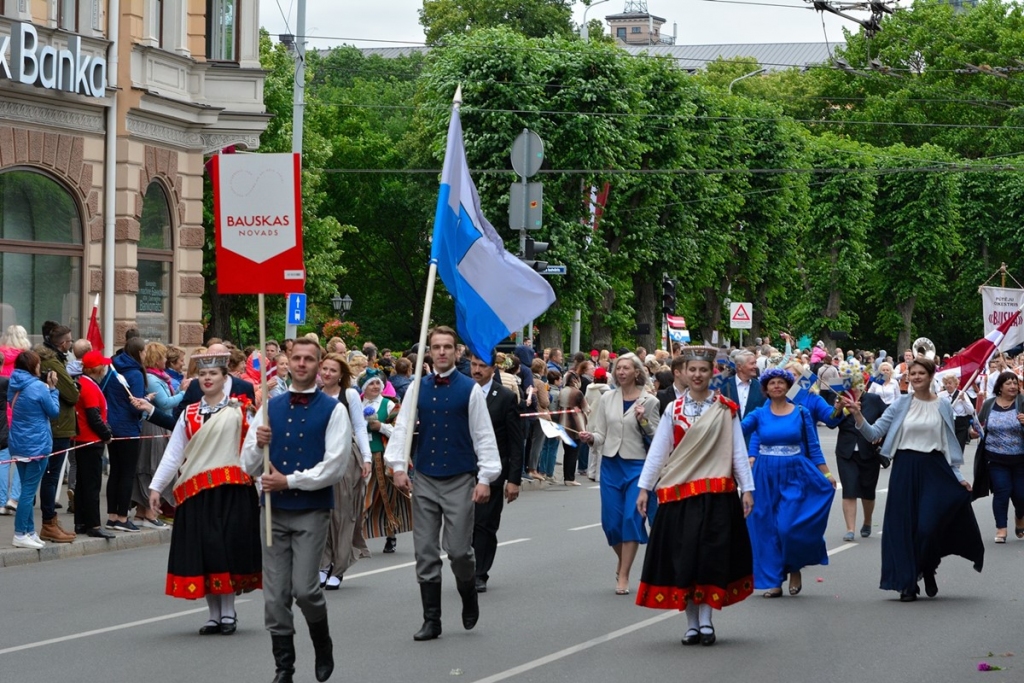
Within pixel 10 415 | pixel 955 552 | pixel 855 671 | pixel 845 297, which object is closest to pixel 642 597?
pixel 855 671

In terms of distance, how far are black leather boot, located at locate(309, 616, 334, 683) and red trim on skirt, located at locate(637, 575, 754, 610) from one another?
2342 millimetres

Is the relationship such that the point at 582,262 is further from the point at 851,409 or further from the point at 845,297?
the point at 845,297

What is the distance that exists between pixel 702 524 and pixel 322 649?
2.70 metres

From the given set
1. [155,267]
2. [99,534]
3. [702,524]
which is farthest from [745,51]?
[702,524]

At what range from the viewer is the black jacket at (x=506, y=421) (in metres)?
12.3

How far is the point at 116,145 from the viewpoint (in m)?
25.6

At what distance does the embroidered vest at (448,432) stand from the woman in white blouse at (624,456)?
255 centimetres

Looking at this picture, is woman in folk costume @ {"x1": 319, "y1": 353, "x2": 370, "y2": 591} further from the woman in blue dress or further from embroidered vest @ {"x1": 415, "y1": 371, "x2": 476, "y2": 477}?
the woman in blue dress

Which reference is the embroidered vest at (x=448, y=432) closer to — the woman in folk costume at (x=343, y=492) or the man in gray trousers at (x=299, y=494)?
the woman in folk costume at (x=343, y=492)

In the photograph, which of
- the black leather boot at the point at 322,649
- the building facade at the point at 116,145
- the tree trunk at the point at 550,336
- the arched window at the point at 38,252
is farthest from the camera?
the tree trunk at the point at 550,336

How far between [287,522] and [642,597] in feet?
8.49

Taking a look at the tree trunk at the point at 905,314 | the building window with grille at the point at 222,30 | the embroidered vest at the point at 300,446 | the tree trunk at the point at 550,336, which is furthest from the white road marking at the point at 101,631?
the tree trunk at the point at 905,314

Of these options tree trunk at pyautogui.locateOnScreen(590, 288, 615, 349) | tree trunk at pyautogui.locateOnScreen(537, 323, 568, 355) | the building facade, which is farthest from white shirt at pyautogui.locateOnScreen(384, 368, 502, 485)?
tree trunk at pyautogui.locateOnScreen(590, 288, 615, 349)

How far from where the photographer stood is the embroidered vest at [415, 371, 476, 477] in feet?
33.8
